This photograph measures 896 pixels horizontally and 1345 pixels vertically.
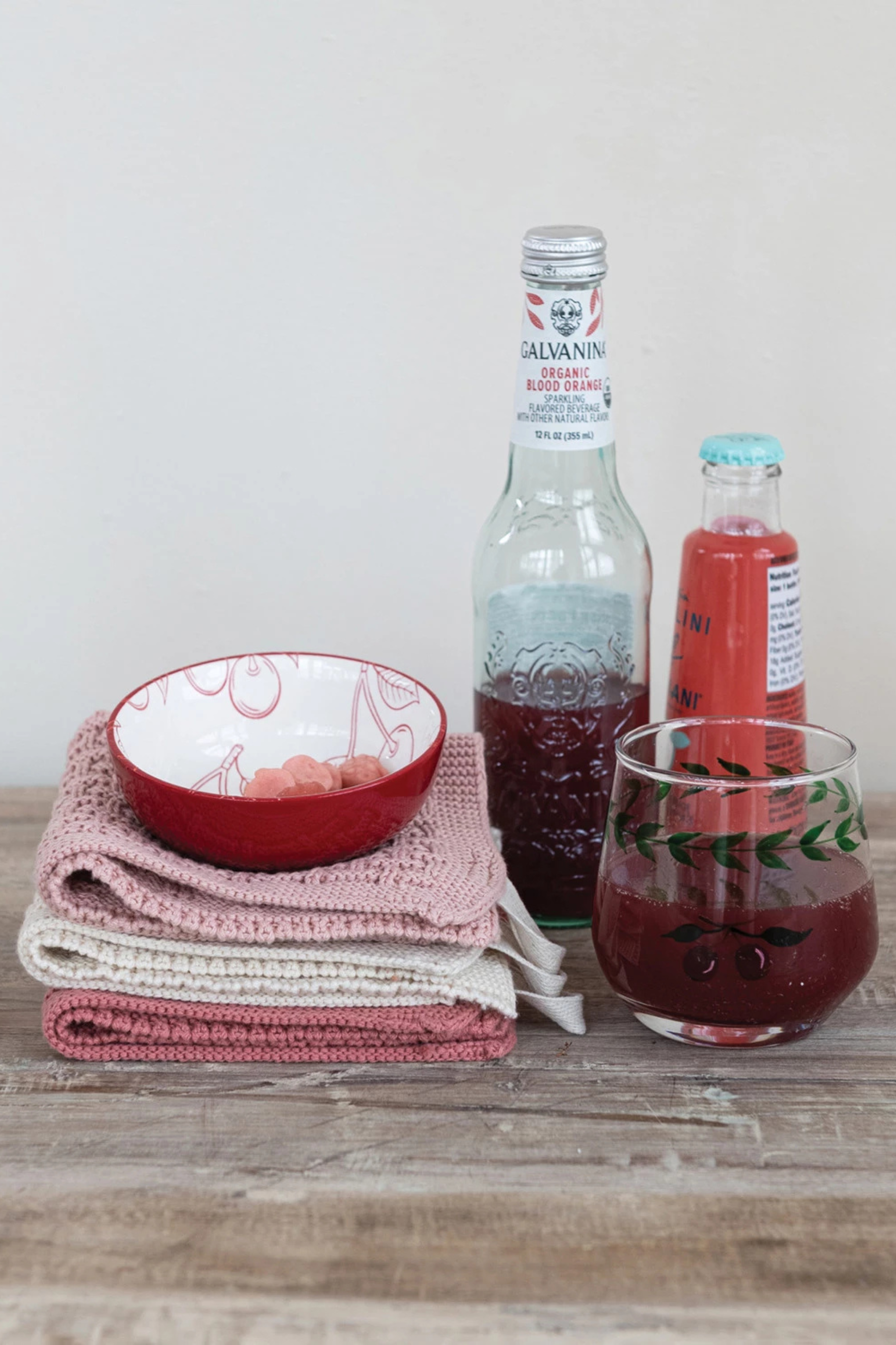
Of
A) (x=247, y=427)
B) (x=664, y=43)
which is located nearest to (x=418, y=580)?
(x=247, y=427)

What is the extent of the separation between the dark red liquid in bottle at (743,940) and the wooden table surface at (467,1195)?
3 centimetres

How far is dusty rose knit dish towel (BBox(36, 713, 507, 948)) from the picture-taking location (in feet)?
1.73

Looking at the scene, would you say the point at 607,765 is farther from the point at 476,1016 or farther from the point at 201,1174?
the point at 201,1174

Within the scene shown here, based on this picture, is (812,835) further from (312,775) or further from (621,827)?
(312,775)

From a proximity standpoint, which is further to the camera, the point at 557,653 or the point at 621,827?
the point at 557,653

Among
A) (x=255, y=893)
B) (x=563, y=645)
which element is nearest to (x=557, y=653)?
(x=563, y=645)

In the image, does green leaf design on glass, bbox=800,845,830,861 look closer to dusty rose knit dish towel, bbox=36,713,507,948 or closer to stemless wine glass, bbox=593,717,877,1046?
stemless wine glass, bbox=593,717,877,1046

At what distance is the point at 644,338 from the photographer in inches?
33.8

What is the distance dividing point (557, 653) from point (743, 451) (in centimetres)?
14

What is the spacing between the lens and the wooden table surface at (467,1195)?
414 mm

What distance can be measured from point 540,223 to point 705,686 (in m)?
0.36

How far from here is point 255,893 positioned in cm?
54

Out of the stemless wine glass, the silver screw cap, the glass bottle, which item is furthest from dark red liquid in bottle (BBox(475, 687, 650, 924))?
the silver screw cap

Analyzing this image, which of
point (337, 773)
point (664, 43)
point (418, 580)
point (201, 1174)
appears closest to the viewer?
point (201, 1174)
